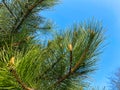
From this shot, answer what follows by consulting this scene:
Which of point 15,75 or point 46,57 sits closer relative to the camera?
point 15,75

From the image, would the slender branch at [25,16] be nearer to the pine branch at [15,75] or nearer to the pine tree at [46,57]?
the pine tree at [46,57]

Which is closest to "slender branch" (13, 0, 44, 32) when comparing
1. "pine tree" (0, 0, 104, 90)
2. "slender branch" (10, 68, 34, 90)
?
A: "pine tree" (0, 0, 104, 90)

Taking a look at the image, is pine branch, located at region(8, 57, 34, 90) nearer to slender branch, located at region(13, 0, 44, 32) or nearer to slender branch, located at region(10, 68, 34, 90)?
slender branch, located at region(10, 68, 34, 90)

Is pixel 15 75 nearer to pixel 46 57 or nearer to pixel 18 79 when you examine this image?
pixel 18 79

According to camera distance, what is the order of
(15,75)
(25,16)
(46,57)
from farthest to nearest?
(25,16) → (46,57) → (15,75)

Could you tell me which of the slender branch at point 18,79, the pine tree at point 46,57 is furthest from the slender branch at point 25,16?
the slender branch at point 18,79

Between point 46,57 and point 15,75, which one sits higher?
point 15,75

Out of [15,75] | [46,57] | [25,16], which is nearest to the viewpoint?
[15,75]

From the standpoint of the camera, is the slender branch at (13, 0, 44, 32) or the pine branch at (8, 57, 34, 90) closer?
the pine branch at (8, 57, 34, 90)

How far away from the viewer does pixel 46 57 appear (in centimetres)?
262

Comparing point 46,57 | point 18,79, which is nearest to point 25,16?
point 46,57

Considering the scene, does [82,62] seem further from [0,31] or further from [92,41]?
[0,31]

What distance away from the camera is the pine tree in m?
2.01

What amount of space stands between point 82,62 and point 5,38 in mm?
984
